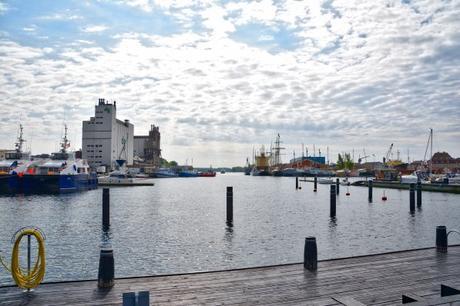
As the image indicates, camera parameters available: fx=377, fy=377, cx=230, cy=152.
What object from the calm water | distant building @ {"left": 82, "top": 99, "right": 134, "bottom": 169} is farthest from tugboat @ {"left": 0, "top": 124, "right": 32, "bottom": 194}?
distant building @ {"left": 82, "top": 99, "right": 134, "bottom": 169}

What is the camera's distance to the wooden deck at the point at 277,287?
30.1 feet

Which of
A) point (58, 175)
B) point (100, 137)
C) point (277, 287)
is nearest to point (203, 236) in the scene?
point (277, 287)

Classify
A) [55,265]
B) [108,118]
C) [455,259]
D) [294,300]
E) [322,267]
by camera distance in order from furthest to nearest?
[108,118]
[55,265]
[455,259]
[322,267]
[294,300]

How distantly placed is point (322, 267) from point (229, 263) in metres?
8.13

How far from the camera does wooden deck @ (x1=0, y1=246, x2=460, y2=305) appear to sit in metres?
9.19

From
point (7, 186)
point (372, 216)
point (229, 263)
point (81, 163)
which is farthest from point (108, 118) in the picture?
point (229, 263)

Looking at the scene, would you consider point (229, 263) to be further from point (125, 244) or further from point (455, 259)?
point (455, 259)

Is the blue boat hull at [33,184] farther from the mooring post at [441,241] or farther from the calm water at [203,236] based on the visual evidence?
the mooring post at [441,241]

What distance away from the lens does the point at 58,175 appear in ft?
229

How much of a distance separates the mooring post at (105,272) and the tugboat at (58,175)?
6503 centimetres

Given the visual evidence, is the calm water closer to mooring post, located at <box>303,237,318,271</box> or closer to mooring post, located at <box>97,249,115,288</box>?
mooring post, located at <box>97,249,115,288</box>

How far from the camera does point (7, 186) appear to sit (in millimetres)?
69250

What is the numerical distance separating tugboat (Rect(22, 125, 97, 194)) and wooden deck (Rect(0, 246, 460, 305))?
213 feet

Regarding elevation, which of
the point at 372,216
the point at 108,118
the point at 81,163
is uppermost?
the point at 108,118
